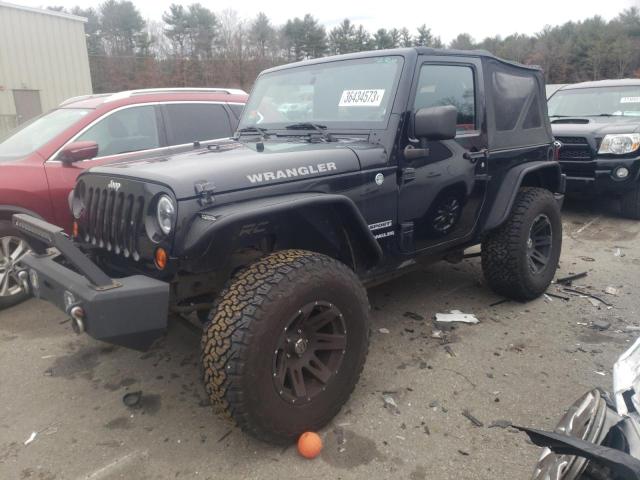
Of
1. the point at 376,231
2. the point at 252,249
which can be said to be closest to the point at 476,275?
the point at 376,231

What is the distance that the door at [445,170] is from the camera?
3203 millimetres

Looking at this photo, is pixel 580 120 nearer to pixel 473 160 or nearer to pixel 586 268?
pixel 586 268

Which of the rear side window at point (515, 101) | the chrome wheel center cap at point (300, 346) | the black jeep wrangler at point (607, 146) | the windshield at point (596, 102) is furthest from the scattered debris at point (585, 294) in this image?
the windshield at point (596, 102)

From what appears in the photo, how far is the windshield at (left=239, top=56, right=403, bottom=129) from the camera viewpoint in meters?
3.19

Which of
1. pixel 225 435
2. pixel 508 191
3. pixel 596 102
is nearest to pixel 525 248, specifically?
pixel 508 191

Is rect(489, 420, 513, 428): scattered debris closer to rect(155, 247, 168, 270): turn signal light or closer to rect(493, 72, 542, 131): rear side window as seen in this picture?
rect(155, 247, 168, 270): turn signal light

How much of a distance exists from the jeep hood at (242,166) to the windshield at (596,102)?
253 inches

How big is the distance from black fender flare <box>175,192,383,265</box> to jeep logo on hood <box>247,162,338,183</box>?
105 millimetres

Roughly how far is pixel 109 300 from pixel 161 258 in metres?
0.31

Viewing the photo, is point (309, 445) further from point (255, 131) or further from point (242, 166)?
point (255, 131)

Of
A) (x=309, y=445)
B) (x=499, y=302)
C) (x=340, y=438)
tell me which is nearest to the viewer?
(x=309, y=445)

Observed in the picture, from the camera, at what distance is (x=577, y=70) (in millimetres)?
40281

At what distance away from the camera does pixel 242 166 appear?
2484 millimetres

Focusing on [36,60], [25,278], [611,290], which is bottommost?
[611,290]
